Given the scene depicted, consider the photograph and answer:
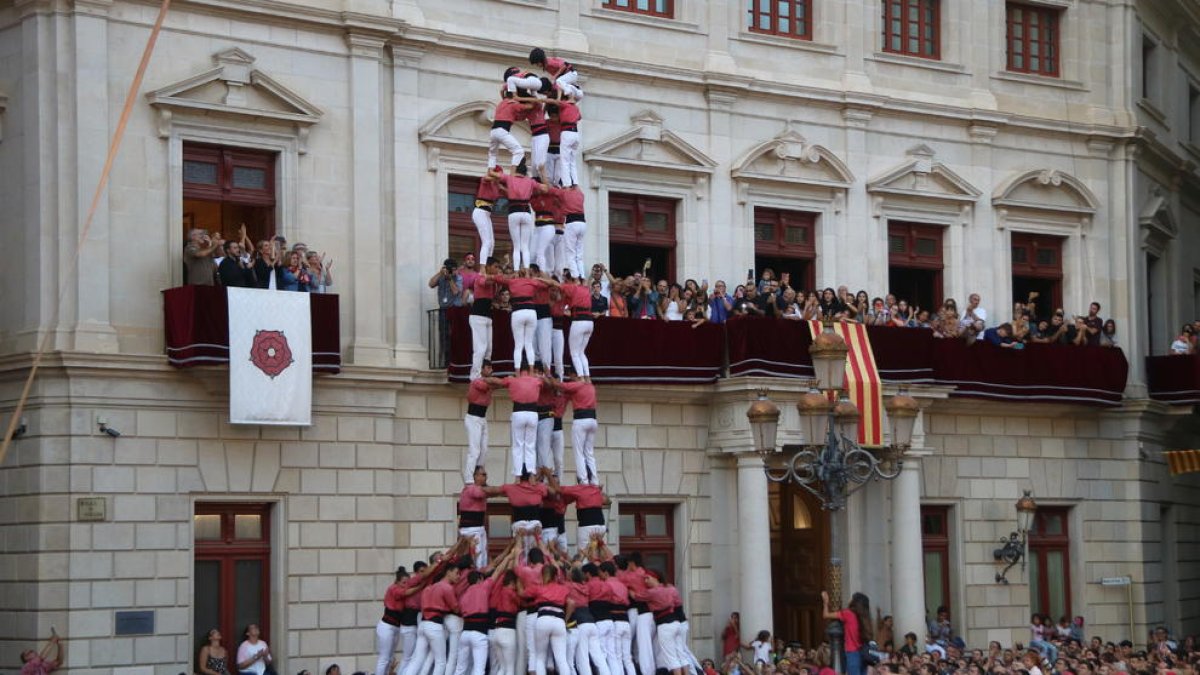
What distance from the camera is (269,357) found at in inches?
1377

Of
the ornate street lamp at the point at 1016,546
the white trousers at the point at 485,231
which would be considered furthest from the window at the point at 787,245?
the white trousers at the point at 485,231

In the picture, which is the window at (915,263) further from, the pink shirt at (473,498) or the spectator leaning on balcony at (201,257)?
the pink shirt at (473,498)

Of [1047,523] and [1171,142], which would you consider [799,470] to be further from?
[1171,142]

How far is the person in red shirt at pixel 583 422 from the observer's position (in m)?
30.4

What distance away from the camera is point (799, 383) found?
40250mm

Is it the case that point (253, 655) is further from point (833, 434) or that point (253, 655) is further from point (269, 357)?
A: point (833, 434)

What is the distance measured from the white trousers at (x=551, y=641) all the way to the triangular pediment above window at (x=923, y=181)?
60.0ft

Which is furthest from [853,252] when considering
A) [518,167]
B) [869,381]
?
[518,167]

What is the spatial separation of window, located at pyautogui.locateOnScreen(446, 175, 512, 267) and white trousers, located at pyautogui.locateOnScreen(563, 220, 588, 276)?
8.09 meters

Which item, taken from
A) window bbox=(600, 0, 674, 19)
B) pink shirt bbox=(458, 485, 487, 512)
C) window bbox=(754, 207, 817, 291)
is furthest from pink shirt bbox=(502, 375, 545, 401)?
window bbox=(754, 207, 817, 291)

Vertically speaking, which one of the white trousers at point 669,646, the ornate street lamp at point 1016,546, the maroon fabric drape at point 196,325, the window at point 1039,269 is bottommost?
the white trousers at point 669,646

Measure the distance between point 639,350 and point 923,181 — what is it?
901 centimetres

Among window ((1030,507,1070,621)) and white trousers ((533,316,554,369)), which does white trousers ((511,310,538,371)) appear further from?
window ((1030,507,1070,621))

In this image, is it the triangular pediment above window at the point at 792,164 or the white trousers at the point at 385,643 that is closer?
the white trousers at the point at 385,643
